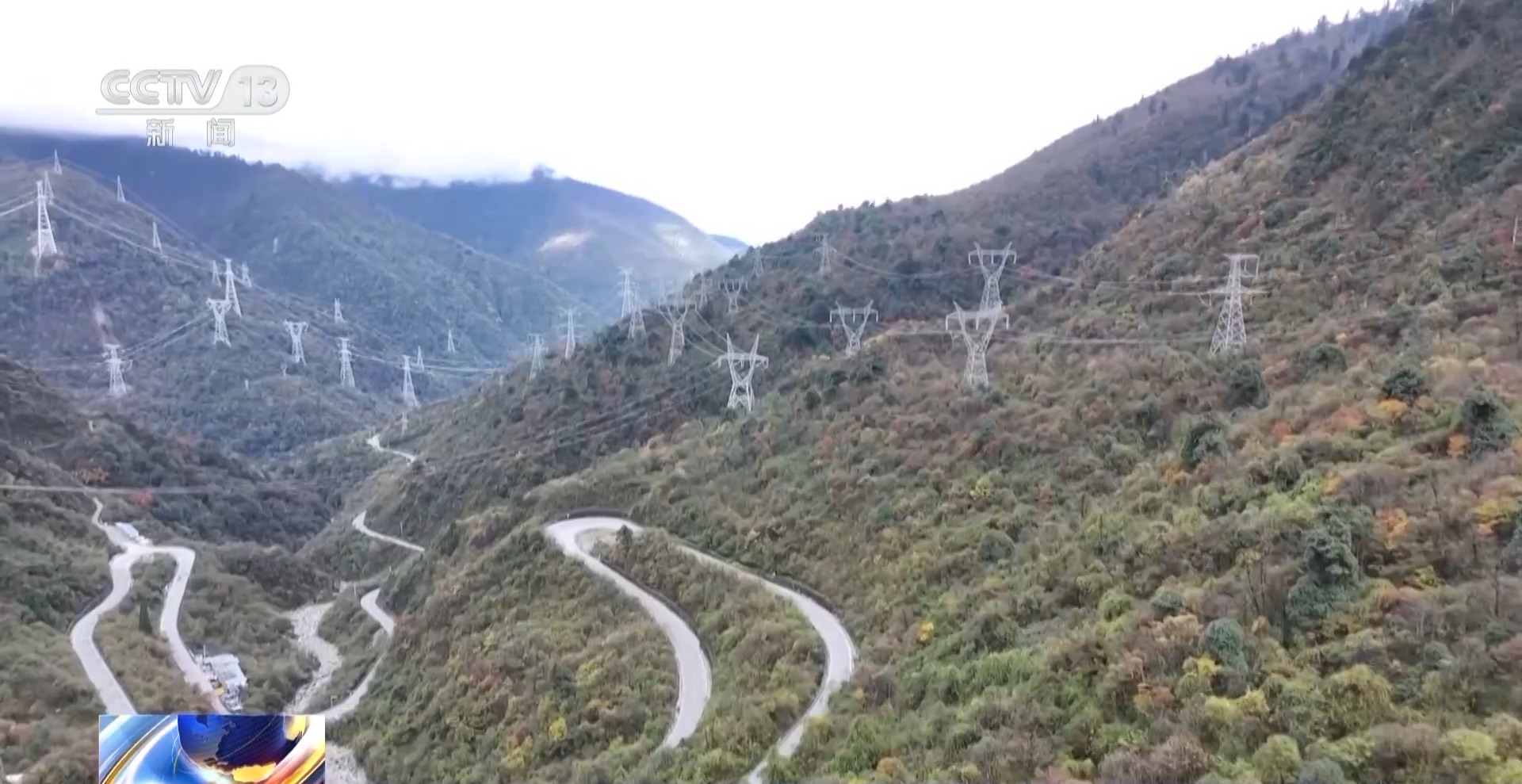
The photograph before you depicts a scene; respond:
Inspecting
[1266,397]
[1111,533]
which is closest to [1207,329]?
[1266,397]

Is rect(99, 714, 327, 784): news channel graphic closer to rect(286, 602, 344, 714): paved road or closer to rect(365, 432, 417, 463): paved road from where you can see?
rect(286, 602, 344, 714): paved road

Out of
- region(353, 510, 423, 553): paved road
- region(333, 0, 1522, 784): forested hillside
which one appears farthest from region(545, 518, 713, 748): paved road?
region(353, 510, 423, 553): paved road

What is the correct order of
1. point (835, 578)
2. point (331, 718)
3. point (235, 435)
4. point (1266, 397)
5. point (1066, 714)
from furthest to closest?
point (235, 435)
point (331, 718)
point (835, 578)
point (1266, 397)
point (1066, 714)

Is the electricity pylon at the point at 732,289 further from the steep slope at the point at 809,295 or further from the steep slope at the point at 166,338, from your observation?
the steep slope at the point at 166,338

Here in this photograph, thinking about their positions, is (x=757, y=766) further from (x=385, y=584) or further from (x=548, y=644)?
(x=385, y=584)

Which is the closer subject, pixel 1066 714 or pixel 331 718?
pixel 1066 714
